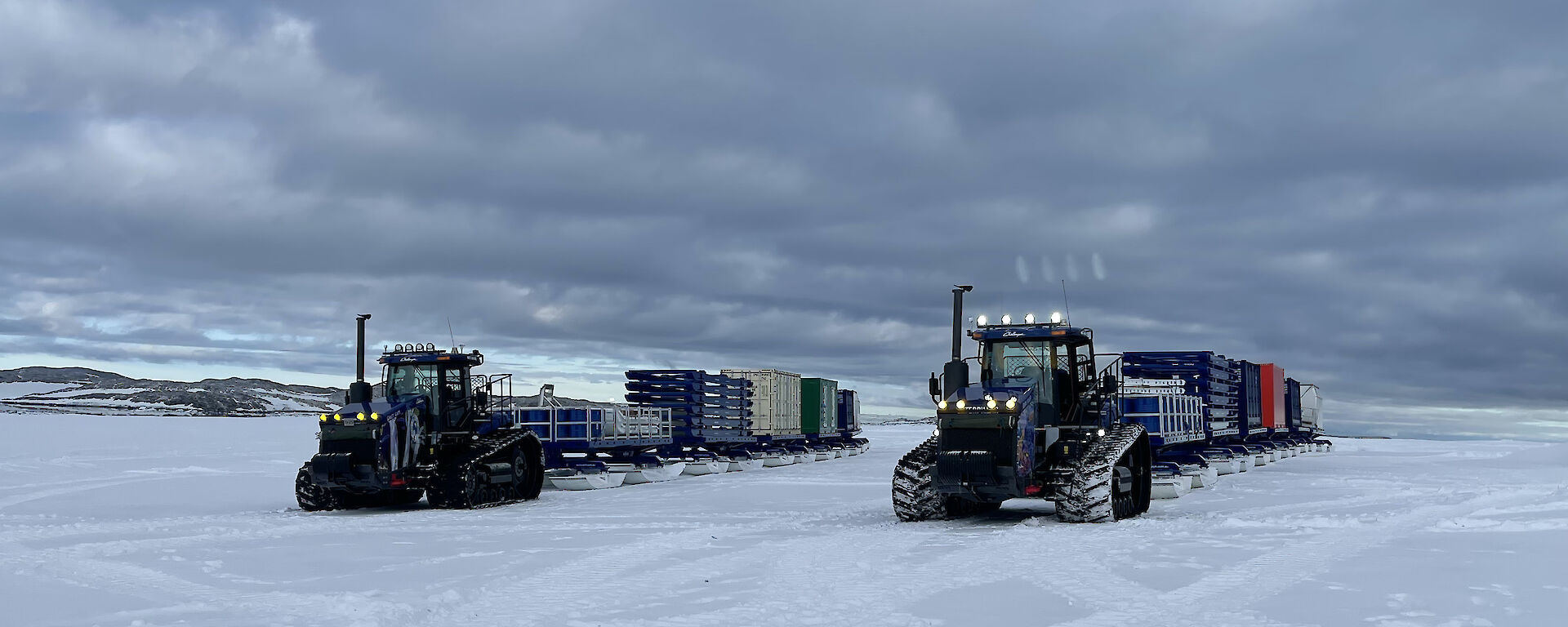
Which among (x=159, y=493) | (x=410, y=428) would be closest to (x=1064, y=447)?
(x=410, y=428)

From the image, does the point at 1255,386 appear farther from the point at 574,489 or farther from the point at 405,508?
the point at 405,508

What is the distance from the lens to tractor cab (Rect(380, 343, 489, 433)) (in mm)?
21219

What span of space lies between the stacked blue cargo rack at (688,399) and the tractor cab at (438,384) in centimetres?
1098

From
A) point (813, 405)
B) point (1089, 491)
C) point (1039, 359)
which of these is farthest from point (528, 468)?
point (813, 405)

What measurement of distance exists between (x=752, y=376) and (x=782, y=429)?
2.78m

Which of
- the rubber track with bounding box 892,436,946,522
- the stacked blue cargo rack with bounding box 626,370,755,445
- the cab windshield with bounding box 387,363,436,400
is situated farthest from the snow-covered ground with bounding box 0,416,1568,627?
the stacked blue cargo rack with bounding box 626,370,755,445

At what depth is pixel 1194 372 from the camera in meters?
30.5

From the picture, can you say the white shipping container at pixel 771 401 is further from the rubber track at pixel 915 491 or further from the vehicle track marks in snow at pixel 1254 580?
the vehicle track marks in snow at pixel 1254 580

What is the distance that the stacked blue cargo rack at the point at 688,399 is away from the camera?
33.0 m

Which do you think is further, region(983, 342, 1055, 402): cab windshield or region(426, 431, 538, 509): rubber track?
region(426, 431, 538, 509): rubber track

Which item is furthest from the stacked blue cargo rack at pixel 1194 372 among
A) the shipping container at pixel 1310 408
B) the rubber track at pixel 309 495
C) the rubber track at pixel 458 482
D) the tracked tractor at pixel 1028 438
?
the shipping container at pixel 1310 408

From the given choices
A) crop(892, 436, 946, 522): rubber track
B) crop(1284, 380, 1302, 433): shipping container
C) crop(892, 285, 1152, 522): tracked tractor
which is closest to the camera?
crop(892, 285, 1152, 522): tracked tractor

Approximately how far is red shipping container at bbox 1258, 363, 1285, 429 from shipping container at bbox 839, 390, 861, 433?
52.6ft

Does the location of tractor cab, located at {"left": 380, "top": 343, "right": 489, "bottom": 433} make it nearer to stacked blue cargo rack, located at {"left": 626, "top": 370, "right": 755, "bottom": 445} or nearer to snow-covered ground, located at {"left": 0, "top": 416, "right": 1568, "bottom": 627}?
snow-covered ground, located at {"left": 0, "top": 416, "right": 1568, "bottom": 627}
